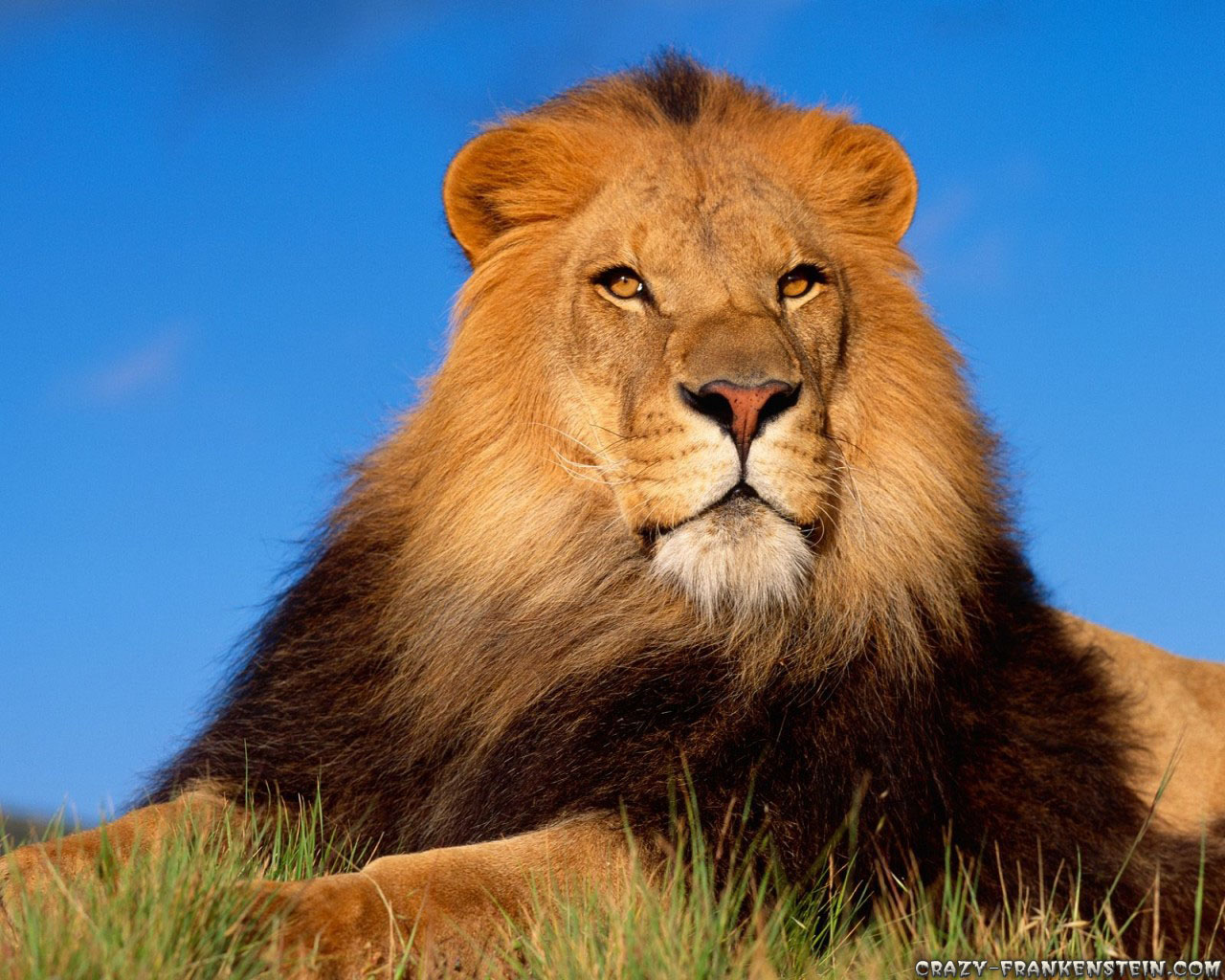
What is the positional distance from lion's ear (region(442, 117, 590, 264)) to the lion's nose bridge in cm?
90

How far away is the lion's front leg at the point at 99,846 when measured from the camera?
3.37 meters

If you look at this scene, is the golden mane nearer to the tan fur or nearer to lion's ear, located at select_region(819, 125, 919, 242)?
lion's ear, located at select_region(819, 125, 919, 242)

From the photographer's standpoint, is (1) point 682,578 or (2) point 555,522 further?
(2) point 555,522

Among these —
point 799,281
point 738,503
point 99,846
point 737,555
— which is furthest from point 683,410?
point 99,846

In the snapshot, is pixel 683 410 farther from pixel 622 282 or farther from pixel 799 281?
pixel 799 281

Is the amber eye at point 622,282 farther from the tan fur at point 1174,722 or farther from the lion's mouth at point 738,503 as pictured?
the tan fur at point 1174,722

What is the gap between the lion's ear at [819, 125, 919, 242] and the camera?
4.86 metres

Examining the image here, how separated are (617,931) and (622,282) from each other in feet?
6.59

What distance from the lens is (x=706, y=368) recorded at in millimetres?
3785

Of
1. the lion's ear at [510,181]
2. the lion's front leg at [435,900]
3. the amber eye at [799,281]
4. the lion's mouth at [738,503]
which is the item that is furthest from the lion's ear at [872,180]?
the lion's front leg at [435,900]

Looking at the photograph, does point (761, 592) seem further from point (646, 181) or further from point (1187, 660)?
point (1187, 660)

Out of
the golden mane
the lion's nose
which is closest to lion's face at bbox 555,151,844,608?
the lion's nose

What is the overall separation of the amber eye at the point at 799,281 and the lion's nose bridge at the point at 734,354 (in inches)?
14.0

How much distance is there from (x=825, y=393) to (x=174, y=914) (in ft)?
7.65
